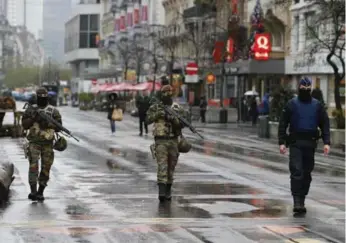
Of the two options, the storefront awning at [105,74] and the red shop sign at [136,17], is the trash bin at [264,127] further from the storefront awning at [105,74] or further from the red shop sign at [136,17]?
the storefront awning at [105,74]

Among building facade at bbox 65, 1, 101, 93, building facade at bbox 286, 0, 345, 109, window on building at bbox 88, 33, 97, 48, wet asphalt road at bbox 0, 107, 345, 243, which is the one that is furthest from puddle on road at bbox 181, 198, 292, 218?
window on building at bbox 88, 33, 97, 48

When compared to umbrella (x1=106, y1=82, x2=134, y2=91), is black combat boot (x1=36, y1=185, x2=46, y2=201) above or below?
below

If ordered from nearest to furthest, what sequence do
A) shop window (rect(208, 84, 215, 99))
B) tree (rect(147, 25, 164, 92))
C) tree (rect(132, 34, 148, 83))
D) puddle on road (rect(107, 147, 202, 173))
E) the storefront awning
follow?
puddle on road (rect(107, 147, 202, 173))
shop window (rect(208, 84, 215, 99))
tree (rect(147, 25, 164, 92))
tree (rect(132, 34, 148, 83))
the storefront awning

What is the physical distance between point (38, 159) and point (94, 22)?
141m

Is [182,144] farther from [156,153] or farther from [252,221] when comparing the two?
[252,221]

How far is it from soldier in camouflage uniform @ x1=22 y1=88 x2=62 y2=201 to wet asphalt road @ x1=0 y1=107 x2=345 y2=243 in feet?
1.07

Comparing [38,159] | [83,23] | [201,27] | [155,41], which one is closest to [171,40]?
[201,27]

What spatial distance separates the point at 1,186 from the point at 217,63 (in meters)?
51.8

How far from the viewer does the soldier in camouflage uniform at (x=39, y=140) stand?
13.5 metres

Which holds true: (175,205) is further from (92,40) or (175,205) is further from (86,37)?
(86,37)

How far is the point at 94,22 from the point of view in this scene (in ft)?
504

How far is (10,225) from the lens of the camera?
433 inches

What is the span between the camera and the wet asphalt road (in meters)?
10.6

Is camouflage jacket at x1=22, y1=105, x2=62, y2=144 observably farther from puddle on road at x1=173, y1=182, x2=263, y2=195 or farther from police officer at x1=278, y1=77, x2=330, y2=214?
police officer at x1=278, y1=77, x2=330, y2=214
